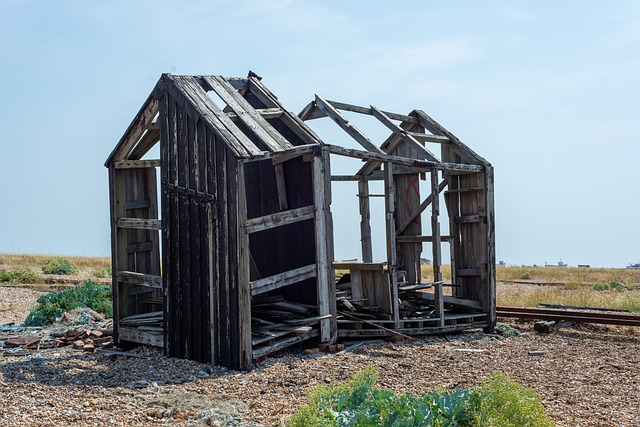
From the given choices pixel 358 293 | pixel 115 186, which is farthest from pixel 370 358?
pixel 115 186

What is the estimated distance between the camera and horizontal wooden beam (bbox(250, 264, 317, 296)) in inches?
427

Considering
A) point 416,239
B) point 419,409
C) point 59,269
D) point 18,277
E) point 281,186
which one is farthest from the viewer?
point 59,269

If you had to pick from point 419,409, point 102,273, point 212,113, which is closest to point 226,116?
point 212,113

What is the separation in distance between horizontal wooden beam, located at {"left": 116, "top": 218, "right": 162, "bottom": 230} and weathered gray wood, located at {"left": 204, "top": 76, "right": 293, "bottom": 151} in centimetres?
218

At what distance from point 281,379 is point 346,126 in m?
5.54

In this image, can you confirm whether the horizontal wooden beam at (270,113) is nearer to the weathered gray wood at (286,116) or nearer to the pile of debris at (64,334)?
the weathered gray wood at (286,116)

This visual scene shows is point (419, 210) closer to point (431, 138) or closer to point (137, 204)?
point (431, 138)

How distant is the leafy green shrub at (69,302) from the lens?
15.7 m

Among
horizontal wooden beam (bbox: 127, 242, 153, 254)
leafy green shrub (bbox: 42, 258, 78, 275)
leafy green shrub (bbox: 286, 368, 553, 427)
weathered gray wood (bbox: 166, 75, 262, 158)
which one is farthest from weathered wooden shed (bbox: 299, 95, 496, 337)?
leafy green shrub (bbox: 42, 258, 78, 275)

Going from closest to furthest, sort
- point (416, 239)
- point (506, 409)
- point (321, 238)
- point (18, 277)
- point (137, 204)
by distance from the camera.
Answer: point (506, 409)
point (321, 238)
point (137, 204)
point (416, 239)
point (18, 277)

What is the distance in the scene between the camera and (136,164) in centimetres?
1299

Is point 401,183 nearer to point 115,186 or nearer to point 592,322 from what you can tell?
point 592,322

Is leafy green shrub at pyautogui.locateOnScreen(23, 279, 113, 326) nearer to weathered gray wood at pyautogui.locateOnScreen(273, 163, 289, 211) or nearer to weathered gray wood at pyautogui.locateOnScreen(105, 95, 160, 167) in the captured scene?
weathered gray wood at pyautogui.locateOnScreen(105, 95, 160, 167)

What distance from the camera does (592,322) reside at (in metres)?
14.5
